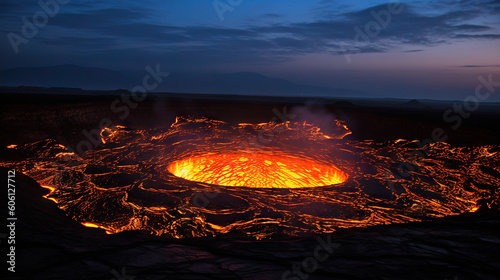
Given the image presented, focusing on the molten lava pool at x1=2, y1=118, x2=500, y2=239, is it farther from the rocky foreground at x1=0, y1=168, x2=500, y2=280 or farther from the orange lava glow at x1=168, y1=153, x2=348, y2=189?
the rocky foreground at x1=0, y1=168, x2=500, y2=280

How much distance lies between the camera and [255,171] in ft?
19.5

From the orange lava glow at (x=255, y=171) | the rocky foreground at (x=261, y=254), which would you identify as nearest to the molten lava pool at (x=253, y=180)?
the orange lava glow at (x=255, y=171)

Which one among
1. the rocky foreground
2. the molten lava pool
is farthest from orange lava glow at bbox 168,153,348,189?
the rocky foreground

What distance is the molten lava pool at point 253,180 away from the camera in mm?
2857

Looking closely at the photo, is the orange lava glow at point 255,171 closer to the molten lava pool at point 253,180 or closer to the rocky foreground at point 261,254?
the molten lava pool at point 253,180

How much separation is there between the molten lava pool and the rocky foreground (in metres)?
0.33

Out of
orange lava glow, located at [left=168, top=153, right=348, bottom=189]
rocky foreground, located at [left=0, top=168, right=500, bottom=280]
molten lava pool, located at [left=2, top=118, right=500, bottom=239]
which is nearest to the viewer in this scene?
rocky foreground, located at [left=0, top=168, right=500, bottom=280]

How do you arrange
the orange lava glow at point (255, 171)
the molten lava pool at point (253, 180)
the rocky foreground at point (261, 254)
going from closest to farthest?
the rocky foreground at point (261, 254), the molten lava pool at point (253, 180), the orange lava glow at point (255, 171)

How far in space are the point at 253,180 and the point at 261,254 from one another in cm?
383

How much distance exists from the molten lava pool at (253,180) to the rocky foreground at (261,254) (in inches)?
13.1

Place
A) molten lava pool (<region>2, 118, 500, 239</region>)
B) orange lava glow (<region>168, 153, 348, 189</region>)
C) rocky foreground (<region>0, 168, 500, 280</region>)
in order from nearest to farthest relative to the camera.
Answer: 1. rocky foreground (<region>0, 168, 500, 280</region>)
2. molten lava pool (<region>2, 118, 500, 239</region>)
3. orange lava glow (<region>168, 153, 348, 189</region>)

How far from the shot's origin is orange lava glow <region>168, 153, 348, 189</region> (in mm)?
5363

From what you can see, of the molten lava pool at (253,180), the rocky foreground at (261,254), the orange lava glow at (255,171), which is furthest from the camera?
the orange lava glow at (255,171)

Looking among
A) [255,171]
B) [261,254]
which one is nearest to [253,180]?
[255,171]
